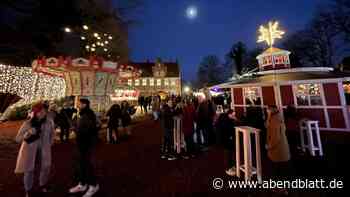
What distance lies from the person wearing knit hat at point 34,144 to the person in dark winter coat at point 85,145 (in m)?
0.62

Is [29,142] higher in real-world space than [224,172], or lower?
higher

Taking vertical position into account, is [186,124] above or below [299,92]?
below

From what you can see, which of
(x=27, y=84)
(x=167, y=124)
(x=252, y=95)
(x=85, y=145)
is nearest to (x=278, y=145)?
(x=167, y=124)

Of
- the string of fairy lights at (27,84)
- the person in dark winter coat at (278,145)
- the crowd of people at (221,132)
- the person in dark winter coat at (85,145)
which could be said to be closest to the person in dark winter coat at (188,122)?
the crowd of people at (221,132)

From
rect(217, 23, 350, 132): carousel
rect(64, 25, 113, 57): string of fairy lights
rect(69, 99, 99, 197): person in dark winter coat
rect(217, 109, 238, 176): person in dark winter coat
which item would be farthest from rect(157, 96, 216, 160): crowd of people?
rect(64, 25, 113, 57): string of fairy lights

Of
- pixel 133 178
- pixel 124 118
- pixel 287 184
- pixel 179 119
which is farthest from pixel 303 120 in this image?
pixel 124 118

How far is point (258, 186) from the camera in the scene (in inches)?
125

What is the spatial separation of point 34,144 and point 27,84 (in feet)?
43.4

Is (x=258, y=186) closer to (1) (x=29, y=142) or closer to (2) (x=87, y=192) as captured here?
(2) (x=87, y=192)

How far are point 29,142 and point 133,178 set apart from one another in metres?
2.12

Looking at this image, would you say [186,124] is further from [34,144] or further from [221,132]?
[34,144]

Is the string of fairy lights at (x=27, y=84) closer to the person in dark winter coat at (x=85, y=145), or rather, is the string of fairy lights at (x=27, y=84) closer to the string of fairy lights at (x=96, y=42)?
the string of fairy lights at (x=96, y=42)

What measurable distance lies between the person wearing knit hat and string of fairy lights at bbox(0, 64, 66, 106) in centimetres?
1145

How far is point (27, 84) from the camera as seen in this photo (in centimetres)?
1226
